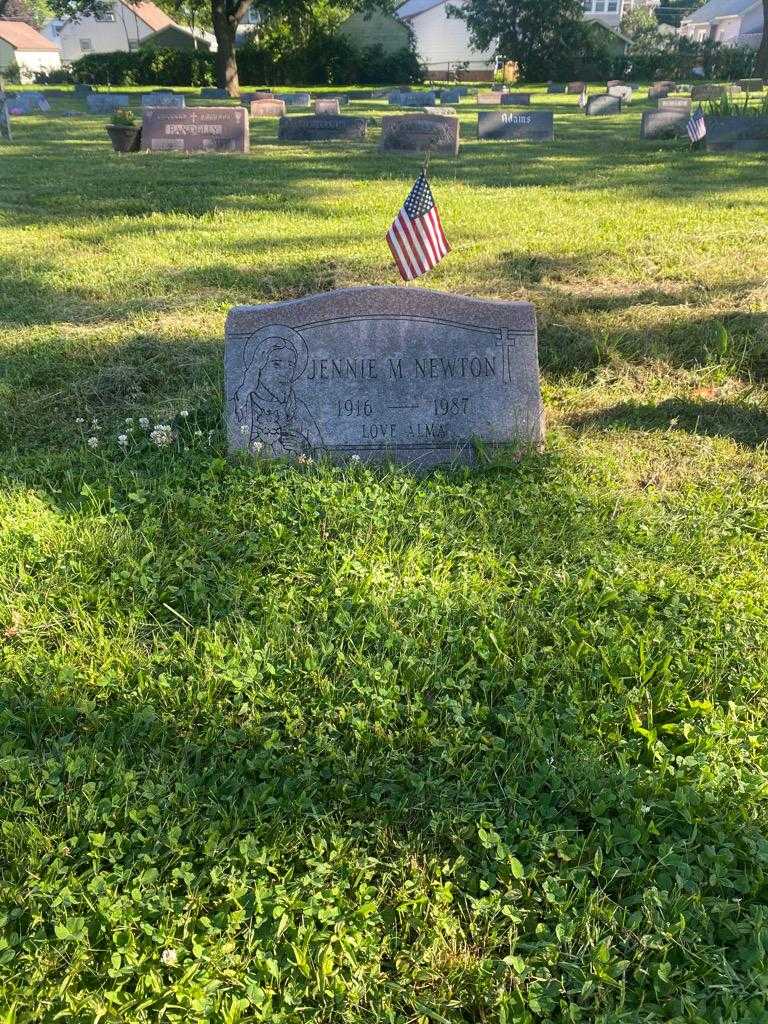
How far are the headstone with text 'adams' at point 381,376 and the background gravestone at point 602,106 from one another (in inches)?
937

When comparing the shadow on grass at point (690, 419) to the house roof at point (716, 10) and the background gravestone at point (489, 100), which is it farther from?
the house roof at point (716, 10)

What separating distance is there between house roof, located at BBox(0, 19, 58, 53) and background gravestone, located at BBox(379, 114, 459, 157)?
6745 centimetres

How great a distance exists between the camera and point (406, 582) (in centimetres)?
285

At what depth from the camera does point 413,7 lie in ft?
198

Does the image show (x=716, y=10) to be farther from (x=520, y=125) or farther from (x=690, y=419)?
(x=690, y=419)

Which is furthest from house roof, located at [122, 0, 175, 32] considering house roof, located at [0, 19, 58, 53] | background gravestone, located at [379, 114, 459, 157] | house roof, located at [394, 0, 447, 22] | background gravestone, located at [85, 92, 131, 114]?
background gravestone, located at [379, 114, 459, 157]

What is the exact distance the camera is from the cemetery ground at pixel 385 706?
1.68 m

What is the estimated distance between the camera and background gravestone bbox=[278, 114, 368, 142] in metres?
16.5

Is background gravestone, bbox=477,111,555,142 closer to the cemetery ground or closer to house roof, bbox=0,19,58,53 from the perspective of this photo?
the cemetery ground

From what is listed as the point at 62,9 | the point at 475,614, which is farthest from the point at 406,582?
the point at 62,9

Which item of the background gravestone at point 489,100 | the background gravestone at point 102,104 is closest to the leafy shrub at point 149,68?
the background gravestone at point 102,104

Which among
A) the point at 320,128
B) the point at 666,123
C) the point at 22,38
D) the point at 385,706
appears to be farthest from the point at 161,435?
the point at 22,38

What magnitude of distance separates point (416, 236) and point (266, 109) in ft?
67.2

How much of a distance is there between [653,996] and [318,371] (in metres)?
2.83
